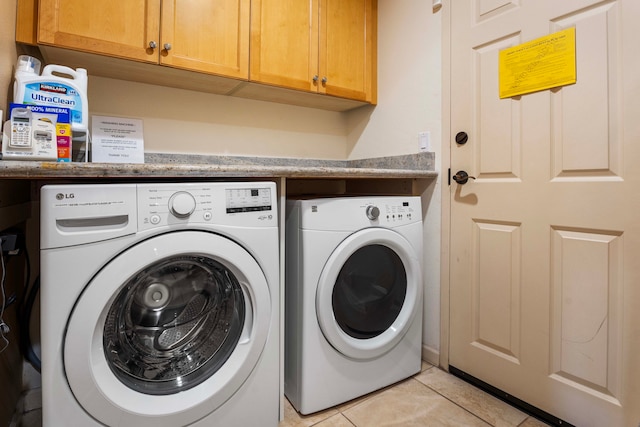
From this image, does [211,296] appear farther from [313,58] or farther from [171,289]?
[313,58]

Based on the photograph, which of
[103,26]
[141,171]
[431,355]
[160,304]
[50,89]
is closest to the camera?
[141,171]

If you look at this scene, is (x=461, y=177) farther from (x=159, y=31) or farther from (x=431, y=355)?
(x=159, y=31)

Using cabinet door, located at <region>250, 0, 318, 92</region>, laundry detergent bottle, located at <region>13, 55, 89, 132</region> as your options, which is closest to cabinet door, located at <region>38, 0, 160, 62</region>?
laundry detergent bottle, located at <region>13, 55, 89, 132</region>

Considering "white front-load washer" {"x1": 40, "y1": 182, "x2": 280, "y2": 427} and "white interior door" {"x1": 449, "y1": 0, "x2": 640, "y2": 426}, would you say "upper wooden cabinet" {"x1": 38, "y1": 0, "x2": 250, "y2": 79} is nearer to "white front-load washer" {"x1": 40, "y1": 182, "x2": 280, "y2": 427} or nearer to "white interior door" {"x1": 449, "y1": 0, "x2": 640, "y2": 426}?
"white front-load washer" {"x1": 40, "y1": 182, "x2": 280, "y2": 427}

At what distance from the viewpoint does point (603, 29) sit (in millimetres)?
1060

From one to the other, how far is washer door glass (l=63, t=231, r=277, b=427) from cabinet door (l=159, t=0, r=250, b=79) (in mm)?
907

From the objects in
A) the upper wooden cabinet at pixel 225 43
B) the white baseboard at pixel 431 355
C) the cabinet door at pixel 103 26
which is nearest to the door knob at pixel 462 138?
the upper wooden cabinet at pixel 225 43

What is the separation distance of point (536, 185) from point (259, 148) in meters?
1.41

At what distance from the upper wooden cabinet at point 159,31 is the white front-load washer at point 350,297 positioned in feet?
2.65

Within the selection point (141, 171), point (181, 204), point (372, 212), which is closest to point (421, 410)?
point (372, 212)

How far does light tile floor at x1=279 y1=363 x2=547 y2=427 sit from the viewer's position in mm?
1193

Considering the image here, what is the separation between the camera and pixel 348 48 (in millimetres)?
1838

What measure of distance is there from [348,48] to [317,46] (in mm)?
214

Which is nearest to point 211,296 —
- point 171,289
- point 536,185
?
point 171,289
